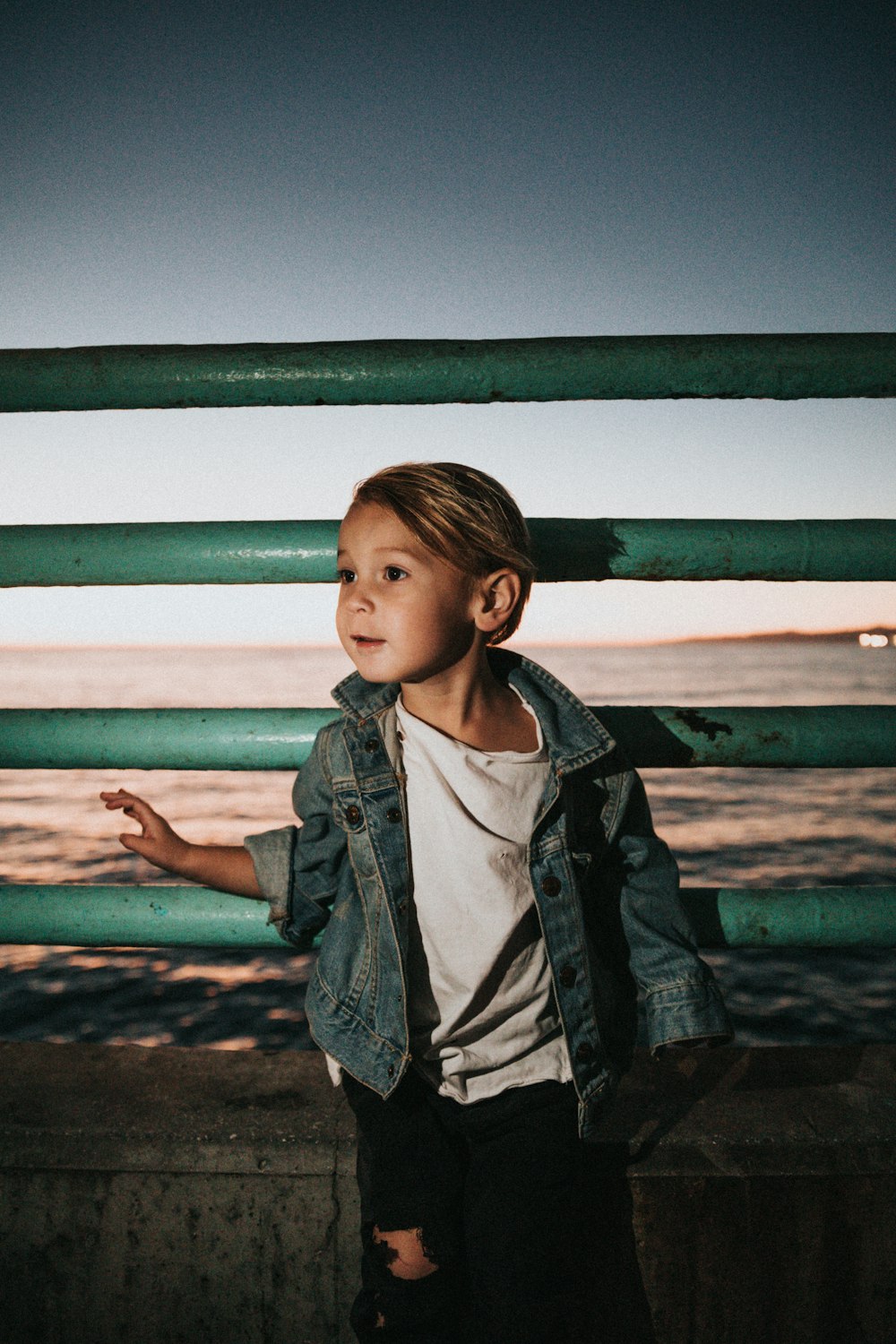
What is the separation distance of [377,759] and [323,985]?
0.42m

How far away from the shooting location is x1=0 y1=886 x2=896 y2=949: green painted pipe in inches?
59.2

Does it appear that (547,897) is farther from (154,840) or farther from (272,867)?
(154,840)

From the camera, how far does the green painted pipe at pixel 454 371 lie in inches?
59.1

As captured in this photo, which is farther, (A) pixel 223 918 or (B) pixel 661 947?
(A) pixel 223 918

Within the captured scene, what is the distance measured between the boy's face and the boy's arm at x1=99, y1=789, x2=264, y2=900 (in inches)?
17.0

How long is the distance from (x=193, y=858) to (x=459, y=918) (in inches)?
19.5

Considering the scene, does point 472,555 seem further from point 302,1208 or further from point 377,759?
point 302,1208

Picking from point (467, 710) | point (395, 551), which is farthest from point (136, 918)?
point (395, 551)

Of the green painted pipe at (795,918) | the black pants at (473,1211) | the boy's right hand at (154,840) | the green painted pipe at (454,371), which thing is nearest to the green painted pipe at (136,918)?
the boy's right hand at (154,840)

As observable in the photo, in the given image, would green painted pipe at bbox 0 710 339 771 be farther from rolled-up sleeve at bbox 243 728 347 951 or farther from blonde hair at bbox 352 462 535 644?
blonde hair at bbox 352 462 535 644

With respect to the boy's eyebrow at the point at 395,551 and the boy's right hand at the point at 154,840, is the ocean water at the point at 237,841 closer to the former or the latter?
the boy's right hand at the point at 154,840

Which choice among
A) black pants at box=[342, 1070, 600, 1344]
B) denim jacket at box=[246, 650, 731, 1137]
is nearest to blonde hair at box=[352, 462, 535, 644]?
denim jacket at box=[246, 650, 731, 1137]

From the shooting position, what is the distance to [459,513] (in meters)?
1.40

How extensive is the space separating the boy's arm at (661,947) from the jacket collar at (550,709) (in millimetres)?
142
